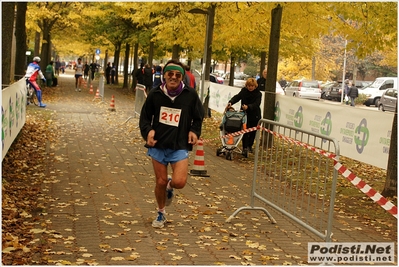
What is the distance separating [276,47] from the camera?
589 inches

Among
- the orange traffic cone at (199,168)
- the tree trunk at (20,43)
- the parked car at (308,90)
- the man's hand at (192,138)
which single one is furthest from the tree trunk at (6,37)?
the parked car at (308,90)

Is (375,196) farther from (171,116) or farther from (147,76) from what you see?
(147,76)

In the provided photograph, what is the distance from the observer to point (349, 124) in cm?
1190

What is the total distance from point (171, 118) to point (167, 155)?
1.42ft

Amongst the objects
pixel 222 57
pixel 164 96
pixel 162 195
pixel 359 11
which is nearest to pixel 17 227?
pixel 162 195

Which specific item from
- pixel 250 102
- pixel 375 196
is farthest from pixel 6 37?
pixel 375 196

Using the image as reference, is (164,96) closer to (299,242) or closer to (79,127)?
(299,242)

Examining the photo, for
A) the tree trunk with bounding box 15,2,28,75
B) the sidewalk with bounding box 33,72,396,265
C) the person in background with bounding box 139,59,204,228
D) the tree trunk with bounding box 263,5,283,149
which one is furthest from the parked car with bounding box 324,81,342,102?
the person in background with bounding box 139,59,204,228

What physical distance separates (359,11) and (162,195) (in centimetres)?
775

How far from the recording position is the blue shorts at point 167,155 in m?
7.27

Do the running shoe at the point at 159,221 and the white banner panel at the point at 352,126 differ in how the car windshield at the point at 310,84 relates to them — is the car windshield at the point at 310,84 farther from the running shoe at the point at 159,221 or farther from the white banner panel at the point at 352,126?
the running shoe at the point at 159,221

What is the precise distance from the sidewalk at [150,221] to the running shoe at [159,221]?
0.08 meters

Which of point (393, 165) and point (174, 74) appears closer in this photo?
point (174, 74)

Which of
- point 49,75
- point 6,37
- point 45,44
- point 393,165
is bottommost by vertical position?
point 393,165
